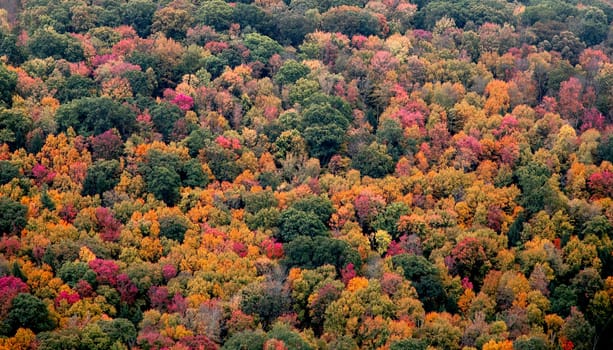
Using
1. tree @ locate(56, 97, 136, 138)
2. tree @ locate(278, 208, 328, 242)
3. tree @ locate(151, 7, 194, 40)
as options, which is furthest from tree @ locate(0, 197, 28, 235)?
tree @ locate(151, 7, 194, 40)

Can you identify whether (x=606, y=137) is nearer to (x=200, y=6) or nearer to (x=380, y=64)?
(x=380, y=64)

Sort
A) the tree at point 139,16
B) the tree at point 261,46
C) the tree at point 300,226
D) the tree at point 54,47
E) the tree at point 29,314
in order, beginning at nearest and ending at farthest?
the tree at point 29,314, the tree at point 300,226, the tree at point 54,47, the tree at point 261,46, the tree at point 139,16

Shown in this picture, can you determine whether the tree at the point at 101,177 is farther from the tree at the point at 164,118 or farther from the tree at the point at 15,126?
the tree at the point at 164,118

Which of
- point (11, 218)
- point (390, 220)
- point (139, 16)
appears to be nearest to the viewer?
point (11, 218)

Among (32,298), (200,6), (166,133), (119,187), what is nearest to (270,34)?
(200,6)

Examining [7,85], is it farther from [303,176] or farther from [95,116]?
[303,176]

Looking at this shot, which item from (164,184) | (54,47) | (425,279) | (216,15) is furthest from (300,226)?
(216,15)

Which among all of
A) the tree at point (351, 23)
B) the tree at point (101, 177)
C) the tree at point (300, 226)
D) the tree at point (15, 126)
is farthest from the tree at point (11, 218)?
the tree at point (351, 23)
